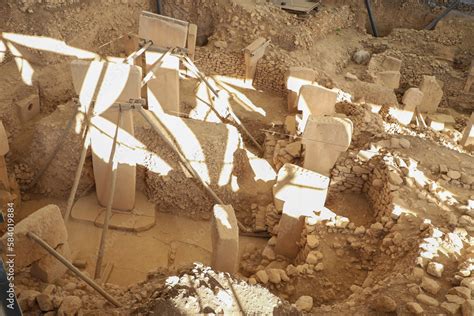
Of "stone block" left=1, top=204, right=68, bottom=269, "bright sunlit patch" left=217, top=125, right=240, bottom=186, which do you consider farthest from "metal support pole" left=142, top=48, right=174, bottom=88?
"stone block" left=1, top=204, right=68, bottom=269

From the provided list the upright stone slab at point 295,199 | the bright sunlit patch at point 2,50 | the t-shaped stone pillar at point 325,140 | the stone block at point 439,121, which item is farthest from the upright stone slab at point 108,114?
the stone block at point 439,121

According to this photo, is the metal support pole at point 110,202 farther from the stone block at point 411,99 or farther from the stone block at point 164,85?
the stone block at point 411,99

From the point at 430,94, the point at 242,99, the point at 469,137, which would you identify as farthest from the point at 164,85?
the point at 430,94

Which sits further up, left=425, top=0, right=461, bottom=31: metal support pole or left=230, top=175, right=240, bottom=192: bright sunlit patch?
left=425, top=0, right=461, bottom=31: metal support pole

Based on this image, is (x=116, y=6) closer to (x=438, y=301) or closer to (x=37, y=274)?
(x=37, y=274)

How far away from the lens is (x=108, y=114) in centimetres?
609

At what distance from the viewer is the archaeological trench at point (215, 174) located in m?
4.39

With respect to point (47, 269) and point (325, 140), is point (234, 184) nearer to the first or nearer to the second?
point (325, 140)

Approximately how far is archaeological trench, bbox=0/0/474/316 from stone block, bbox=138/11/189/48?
23 mm

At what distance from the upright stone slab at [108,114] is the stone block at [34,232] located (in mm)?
1646

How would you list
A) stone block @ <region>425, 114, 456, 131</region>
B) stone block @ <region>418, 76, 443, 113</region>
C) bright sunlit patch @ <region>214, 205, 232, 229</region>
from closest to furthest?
bright sunlit patch @ <region>214, 205, 232, 229</region> → stone block @ <region>425, 114, 456, 131</region> → stone block @ <region>418, 76, 443, 113</region>

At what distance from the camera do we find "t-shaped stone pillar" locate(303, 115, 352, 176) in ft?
19.9

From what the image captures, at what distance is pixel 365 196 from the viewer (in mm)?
6793

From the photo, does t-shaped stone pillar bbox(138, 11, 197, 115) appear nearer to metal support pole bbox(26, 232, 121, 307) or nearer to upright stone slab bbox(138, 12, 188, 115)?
upright stone slab bbox(138, 12, 188, 115)
